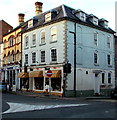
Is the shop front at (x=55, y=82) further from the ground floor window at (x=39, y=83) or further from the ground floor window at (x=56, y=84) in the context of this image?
the ground floor window at (x=39, y=83)

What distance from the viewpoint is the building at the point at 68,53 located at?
24234 mm

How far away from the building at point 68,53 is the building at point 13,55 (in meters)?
2.18

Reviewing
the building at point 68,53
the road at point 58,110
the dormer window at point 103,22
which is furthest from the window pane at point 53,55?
the road at point 58,110

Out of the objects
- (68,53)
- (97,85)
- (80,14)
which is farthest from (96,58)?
(80,14)

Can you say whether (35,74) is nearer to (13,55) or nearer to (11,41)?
(13,55)

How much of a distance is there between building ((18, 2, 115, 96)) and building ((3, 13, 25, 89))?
2179mm

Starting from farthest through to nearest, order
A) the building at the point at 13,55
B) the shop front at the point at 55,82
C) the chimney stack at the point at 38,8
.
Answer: the chimney stack at the point at 38,8 → the building at the point at 13,55 → the shop front at the point at 55,82

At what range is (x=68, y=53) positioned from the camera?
24.1 meters

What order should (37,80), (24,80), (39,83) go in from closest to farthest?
(39,83)
(37,80)
(24,80)

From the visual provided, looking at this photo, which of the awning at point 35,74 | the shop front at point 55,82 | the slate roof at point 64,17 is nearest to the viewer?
the shop front at point 55,82

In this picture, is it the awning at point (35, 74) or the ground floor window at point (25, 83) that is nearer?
the awning at point (35, 74)

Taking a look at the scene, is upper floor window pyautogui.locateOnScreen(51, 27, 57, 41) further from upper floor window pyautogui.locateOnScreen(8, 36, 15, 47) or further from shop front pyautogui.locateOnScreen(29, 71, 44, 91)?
Result: upper floor window pyautogui.locateOnScreen(8, 36, 15, 47)

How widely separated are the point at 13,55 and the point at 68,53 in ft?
45.3

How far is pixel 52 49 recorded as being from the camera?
25.7 meters
